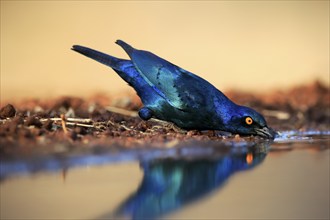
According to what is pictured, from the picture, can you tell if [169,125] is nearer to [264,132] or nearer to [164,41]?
[264,132]

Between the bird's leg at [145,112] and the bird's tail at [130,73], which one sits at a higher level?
the bird's tail at [130,73]

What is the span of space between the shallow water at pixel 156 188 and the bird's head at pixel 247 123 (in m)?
1.50

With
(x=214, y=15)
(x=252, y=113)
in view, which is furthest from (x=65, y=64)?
(x=252, y=113)

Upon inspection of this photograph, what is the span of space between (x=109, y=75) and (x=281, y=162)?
726 centimetres

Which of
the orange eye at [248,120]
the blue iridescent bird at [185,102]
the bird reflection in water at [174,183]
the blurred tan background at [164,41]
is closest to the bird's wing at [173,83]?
the blue iridescent bird at [185,102]

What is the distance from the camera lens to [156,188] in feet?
9.42

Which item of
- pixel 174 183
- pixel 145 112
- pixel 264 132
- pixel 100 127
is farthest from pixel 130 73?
pixel 174 183

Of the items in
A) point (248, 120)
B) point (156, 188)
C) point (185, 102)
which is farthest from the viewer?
point (248, 120)

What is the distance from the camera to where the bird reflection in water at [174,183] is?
2658mm

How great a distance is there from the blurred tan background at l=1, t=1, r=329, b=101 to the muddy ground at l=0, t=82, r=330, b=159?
1.47 m

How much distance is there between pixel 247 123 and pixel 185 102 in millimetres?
550

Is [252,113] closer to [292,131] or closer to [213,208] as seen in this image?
[292,131]

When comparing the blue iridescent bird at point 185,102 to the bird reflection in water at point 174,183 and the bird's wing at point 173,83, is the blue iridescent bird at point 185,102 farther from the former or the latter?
the bird reflection in water at point 174,183

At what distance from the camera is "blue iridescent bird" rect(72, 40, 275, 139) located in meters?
4.85
